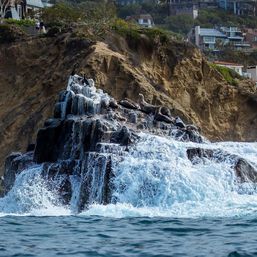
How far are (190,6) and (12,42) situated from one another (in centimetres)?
12443

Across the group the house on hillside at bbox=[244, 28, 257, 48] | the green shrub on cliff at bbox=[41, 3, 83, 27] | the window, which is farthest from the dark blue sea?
the house on hillside at bbox=[244, 28, 257, 48]

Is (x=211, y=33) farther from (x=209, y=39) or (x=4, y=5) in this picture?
(x=4, y=5)

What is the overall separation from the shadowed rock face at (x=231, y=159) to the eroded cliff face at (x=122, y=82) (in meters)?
16.9

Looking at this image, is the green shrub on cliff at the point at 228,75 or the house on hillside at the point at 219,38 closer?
the green shrub on cliff at the point at 228,75

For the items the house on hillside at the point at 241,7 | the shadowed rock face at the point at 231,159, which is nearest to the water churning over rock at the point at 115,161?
the shadowed rock face at the point at 231,159

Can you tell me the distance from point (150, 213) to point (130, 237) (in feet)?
27.8

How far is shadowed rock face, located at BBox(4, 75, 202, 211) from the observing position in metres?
35.9

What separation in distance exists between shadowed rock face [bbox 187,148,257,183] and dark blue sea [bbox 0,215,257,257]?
830 centimetres

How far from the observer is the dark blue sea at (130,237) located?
20.7 meters

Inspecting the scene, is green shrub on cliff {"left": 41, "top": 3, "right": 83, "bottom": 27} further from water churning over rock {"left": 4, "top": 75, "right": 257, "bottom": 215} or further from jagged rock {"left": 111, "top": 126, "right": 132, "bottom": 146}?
jagged rock {"left": 111, "top": 126, "right": 132, "bottom": 146}

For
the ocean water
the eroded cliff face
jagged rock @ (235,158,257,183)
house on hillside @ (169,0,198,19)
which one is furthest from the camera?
house on hillside @ (169,0,198,19)

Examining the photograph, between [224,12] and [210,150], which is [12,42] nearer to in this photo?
[210,150]

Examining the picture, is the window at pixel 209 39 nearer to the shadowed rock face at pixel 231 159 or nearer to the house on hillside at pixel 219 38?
the house on hillside at pixel 219 38

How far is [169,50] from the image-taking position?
197 feet
